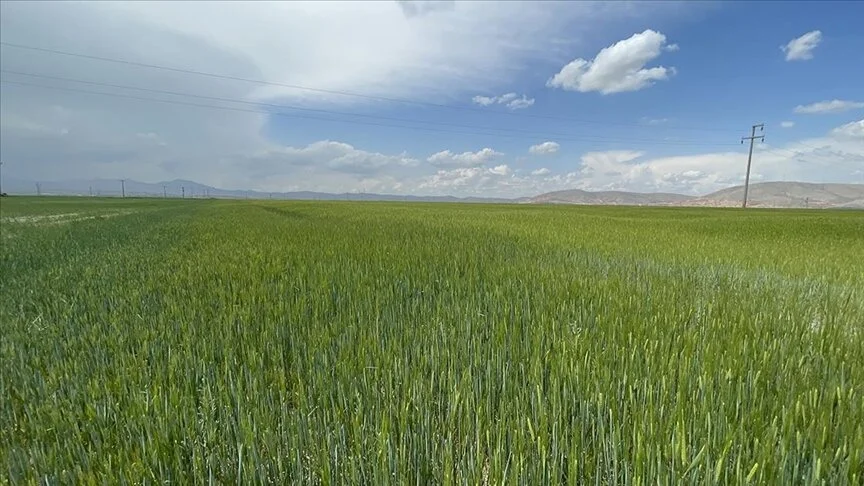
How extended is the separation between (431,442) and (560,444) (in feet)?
1.81

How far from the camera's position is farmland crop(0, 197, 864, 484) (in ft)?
5.00

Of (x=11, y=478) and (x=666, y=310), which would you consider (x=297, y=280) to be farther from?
(x=666, y=310)

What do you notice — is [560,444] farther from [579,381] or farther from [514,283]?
[514,283]

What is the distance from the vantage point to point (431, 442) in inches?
66.2

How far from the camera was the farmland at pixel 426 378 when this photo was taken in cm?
153

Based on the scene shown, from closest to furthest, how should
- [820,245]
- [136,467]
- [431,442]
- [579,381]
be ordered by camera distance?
[136,467]
[431,442]
[579,381]
[820,245]

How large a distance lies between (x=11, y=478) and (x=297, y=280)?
3.33m

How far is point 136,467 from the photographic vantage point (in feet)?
4.94

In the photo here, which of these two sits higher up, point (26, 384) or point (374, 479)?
point (374, 479)

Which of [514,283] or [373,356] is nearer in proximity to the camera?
[373,356]

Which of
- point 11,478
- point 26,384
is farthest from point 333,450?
point 26,384

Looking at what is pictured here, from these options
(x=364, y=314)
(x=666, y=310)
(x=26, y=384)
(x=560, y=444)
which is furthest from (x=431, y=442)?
(x=666, y=310)

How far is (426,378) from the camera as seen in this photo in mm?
2322

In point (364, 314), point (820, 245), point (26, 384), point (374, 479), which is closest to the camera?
point (374, 479)
